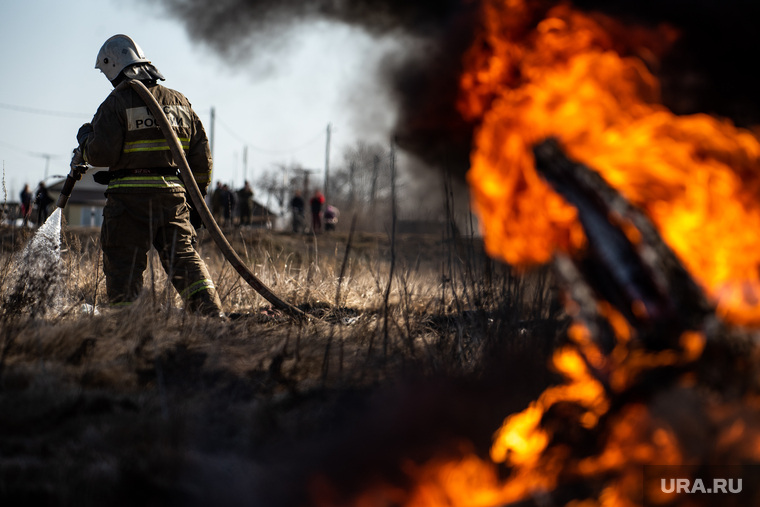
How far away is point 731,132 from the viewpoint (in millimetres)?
2611

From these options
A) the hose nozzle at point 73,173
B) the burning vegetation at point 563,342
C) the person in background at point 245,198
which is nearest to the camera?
the burning vegetation at point 563,342

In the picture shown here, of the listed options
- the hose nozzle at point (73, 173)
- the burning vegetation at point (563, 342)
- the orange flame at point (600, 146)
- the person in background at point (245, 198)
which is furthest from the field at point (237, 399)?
the person in background at point (245, 198)

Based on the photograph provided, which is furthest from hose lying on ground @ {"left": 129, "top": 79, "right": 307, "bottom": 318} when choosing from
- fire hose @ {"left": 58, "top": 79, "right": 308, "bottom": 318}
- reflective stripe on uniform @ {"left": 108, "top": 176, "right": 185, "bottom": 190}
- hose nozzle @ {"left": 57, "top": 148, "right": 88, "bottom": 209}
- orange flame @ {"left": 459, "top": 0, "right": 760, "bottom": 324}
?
orange flame @ {"left": 459, "top": 0, "right": 760, "bottom": 324}

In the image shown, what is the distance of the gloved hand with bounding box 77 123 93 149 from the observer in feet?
14.8

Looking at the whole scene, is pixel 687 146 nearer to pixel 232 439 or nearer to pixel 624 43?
pixel 624 43

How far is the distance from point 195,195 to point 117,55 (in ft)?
3.70

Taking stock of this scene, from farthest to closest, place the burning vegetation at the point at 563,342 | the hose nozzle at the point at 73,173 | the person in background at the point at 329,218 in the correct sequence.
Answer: the person in background at the point at 329,218 < the hose nozzle at the point at 73,173 < the burning vegetation at the point at 563,342

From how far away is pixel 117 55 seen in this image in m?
4.52

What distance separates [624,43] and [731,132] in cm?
63

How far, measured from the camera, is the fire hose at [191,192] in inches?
172

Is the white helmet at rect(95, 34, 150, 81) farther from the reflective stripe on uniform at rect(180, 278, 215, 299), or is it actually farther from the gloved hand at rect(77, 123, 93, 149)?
the reflective stripe on uniform at rect(180, 278, 215, 299)

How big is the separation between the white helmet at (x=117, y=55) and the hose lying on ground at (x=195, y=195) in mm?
242

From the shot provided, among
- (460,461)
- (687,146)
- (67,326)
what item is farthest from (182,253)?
(687,146)

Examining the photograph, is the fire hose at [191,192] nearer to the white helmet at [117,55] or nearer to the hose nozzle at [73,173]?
the hose nozzle at [73,173]
